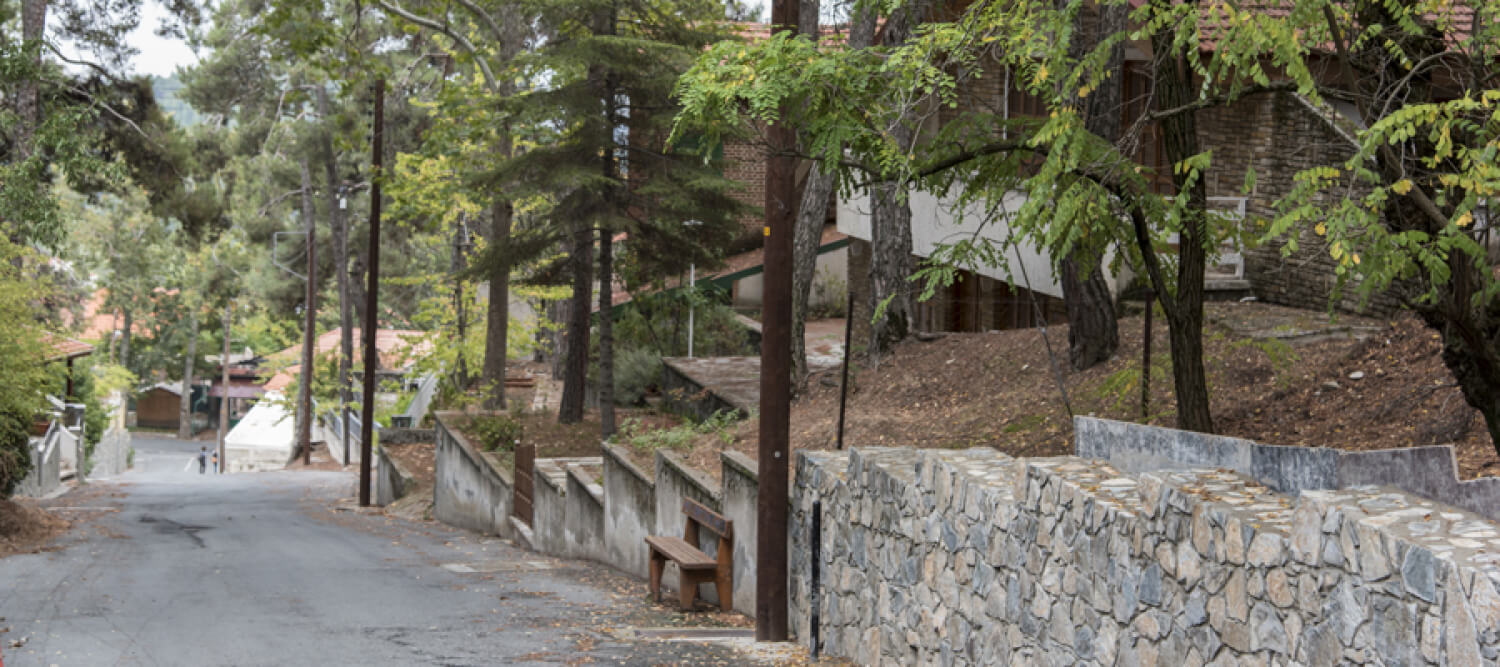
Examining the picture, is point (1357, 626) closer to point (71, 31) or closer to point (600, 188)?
point (600, 188)

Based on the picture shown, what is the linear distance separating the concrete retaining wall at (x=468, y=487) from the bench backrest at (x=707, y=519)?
8.42 m

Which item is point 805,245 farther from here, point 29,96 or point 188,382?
point 188,382

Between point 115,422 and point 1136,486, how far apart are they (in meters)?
68.4

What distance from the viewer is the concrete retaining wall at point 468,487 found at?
73.9 feet

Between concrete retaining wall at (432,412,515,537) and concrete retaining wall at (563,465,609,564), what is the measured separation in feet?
10.7

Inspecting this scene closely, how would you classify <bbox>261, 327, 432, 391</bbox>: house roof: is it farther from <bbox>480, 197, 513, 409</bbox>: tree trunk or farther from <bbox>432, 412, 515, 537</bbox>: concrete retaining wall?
<bbox>432, 412, 515, 537</bbox>: concrete retaining wall

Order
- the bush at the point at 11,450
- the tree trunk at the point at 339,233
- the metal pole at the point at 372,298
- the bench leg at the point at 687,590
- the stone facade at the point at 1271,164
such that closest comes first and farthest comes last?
the bench leg at the point at 687,590
the stone facade at the point at 1271,164
the bush at the point at 11,450
the metal pole at the point at 372,298
the tree trunk at the point at 339,233

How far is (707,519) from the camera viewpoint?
44.8 ft

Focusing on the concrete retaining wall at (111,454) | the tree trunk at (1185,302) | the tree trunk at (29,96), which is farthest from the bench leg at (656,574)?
the concrete retaining wall at (111,454)

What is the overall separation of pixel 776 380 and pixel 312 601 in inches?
246

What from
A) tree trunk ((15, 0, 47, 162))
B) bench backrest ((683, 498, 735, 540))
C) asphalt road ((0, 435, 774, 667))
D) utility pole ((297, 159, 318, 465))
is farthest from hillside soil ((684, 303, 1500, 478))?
utility pole ((297, 159, 318, 465))

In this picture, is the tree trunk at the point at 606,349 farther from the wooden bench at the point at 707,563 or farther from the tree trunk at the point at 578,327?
the wooden bench at the point at 707,563

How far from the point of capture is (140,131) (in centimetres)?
2639

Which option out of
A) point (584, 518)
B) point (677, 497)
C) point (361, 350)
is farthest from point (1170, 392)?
point (361, 350)
